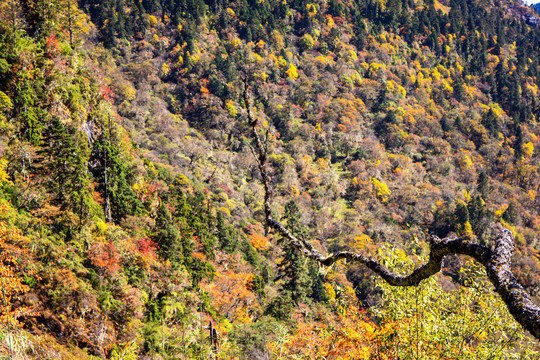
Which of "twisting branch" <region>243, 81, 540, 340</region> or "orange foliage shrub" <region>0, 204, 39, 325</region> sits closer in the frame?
"twisting branch" <region>243, 81, 540, 340</region>

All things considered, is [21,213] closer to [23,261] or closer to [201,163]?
[23,261]

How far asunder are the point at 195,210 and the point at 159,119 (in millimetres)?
53951

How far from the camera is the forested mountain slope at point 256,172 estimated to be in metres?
14.8

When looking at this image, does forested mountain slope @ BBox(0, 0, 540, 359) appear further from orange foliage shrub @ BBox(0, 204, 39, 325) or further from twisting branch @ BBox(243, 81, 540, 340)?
twisting branch @ BBox(243, 81, 540, 340)

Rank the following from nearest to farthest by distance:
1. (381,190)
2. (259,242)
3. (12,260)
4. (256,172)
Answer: (12,260) → (259,242) → (256,172) → (381,190)

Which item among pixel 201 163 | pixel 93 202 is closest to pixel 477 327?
pixel 93 202

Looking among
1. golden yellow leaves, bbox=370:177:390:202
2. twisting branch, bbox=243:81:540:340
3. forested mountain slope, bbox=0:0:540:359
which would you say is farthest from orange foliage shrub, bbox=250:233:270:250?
twisting branch, bbox=243:81:540:340

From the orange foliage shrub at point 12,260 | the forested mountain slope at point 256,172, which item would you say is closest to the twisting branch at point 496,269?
the forested mountain slope at point 256,172

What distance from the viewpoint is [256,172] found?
80.6m

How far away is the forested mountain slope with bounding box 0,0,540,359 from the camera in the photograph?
583 inches

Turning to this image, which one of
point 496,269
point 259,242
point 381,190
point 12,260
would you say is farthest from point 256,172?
point 496,269

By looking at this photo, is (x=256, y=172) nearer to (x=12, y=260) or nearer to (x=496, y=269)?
(x=12, y=260)

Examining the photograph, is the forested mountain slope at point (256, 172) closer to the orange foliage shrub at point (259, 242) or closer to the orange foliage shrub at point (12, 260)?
the orange foliage shrub at point (12, 260)

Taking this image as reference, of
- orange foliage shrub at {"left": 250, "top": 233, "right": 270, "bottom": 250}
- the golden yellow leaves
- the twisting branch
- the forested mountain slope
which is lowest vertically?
orange foliage shrub at {"left": 250, "top": 233, "right": 270, "bottom": 250}
